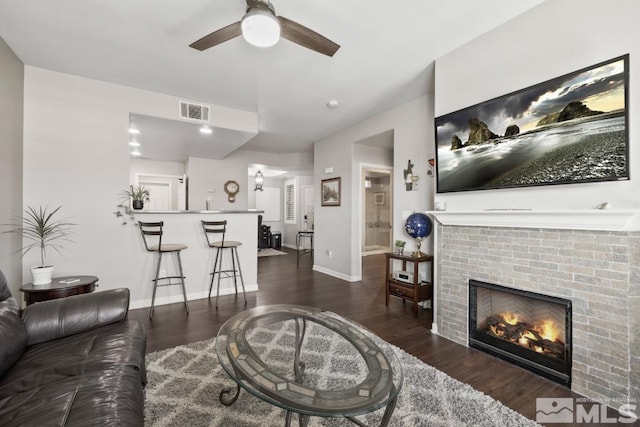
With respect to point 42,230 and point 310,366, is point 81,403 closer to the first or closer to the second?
point 310,366

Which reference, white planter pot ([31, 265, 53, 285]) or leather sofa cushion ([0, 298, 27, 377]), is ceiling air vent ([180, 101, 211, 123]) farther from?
leather sofa cushion ([0, 298, 27, 377])

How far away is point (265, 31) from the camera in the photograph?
1760 mm

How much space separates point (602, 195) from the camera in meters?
1.76

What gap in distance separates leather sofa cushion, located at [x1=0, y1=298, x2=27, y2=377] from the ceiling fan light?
2.09m

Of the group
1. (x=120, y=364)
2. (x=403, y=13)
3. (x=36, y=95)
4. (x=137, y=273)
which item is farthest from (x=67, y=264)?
(x=403, y=13)

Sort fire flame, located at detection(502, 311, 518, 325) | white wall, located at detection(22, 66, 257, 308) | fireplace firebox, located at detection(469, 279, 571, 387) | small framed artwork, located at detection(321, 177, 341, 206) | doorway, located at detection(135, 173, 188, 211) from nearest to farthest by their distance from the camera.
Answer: fireplace firebox, located at detection(469, 279, 571, 387) → fire flame, located at detection(502, 311, 518, 325) → white wall, located at detection(22, 66, 257, 308) → small framed artwork, located at detection(321, 177, 341, 206) → doorway, located at detection(135, 173, 188, 211)

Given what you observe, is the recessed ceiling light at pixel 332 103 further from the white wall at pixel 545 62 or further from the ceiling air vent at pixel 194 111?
the ceiling air vent at pixel 194 111

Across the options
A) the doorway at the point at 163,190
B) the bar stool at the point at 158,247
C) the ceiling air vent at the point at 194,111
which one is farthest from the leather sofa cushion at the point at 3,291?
the doorway at the point at 163,190

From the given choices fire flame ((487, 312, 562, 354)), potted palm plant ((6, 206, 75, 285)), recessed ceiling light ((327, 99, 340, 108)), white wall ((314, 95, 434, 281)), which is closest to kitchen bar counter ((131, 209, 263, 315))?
potted palm plant ((6, 206, 75, 285))

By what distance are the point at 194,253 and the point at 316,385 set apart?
2647 mm

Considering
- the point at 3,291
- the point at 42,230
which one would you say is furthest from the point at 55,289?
the point at 3,291

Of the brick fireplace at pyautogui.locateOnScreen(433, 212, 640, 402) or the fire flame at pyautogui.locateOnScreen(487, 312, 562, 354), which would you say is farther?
the fire flame at pyautogui.locateOnScreen(487, 312, 562, 354)

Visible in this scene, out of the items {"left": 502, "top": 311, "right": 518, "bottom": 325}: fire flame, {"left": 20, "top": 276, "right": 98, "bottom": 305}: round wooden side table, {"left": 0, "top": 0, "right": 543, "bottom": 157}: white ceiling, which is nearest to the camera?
{"left": 0, "top": 0, "right": 543, "bottom": 157}: white ceiling

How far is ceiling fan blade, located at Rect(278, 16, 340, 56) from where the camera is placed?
1.83m
